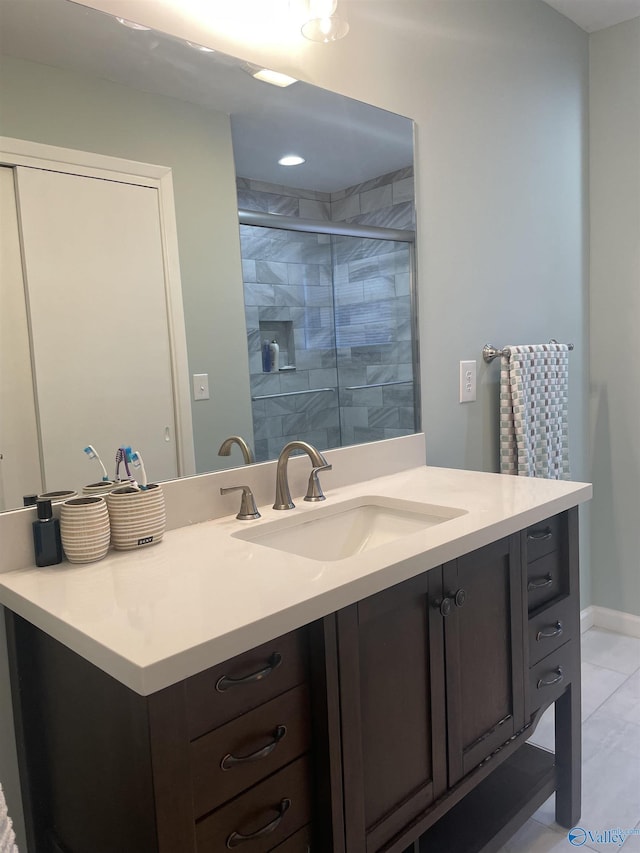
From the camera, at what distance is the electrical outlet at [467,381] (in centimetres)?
214

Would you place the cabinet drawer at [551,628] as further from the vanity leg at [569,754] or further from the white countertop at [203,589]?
the white countertop at [203,589]

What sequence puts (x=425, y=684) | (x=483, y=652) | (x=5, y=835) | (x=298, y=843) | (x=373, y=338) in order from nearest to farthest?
(x=5, y=835) < (x=298, y=843) < (x=425, y=684) < (x=483, y=652) < (x=373, y=338)

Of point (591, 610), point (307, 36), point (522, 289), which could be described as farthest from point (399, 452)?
point (591, 610)

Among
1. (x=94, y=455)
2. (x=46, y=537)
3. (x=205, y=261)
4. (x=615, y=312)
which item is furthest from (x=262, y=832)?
(x=615, y=312)

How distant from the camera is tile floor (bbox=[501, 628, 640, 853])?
170cm

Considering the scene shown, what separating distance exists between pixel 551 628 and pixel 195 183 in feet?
4.47

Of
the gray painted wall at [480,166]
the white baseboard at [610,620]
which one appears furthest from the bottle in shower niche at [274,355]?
the white baseboard at [610,620]

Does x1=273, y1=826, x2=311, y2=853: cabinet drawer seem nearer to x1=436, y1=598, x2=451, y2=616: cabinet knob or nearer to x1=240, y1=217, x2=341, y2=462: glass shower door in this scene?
x1=436, y1=598, x2=451, y2=616: cabinet knob

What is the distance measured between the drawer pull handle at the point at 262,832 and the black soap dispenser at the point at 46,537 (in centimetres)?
55

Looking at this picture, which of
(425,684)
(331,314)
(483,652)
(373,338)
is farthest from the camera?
(373,338)

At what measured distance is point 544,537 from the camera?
1.56 m

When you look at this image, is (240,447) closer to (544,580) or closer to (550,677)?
(544,580)

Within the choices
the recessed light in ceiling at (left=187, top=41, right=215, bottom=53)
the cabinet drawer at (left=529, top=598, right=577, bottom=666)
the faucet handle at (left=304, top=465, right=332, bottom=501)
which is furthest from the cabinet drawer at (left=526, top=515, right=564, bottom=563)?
the recessed light in ceiling at (left=187, top=41, right=215, bottom=53)

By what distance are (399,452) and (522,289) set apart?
2.91 feet
